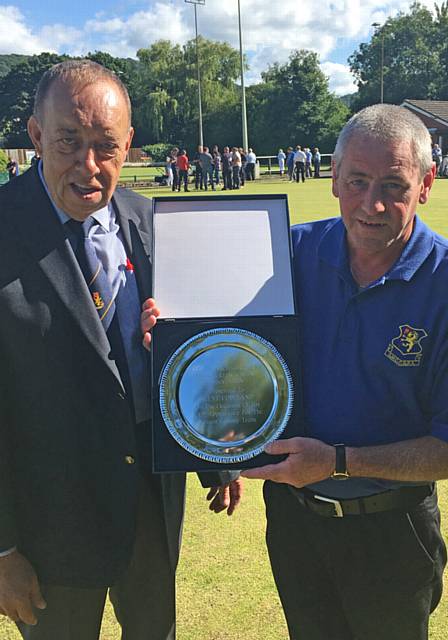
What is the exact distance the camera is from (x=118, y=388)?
2.05 m

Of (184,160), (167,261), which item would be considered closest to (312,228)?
(167,261)

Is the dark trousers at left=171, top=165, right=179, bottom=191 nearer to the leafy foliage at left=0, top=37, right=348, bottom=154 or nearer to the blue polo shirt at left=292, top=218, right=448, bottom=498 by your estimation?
the blue polo shirt at left=292, top=218, right=448, bottom=498

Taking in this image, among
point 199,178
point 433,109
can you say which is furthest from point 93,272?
point 433,109

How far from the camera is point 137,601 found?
259cm

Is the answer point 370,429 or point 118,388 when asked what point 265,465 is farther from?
point 118,388

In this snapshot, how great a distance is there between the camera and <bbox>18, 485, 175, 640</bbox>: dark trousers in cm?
229

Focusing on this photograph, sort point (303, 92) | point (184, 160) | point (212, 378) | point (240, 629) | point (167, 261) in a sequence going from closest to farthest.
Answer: point (212, 378) → point (167, 261) → point (240, 629) → point (184, 160) → point (303, 92)

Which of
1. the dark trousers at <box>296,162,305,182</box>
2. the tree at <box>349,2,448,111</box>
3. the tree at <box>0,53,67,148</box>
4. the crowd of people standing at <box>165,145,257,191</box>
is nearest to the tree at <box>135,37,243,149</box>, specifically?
the tree at <box>349,2,448,111</box>

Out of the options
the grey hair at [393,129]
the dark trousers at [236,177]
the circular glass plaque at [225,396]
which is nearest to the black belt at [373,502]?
the circular glass plaque at [225,396]

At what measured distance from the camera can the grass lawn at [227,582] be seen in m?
2.90

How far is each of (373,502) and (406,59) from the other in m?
93.0

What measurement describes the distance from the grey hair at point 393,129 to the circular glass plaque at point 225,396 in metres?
0.79

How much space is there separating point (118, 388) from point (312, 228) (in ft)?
3.20

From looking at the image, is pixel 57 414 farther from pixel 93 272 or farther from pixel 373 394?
pixel 373 394
